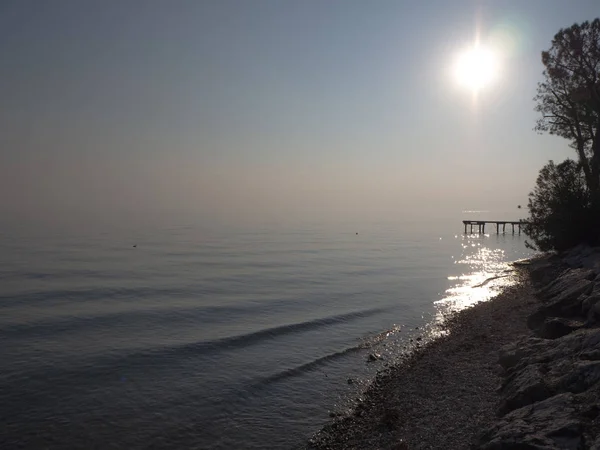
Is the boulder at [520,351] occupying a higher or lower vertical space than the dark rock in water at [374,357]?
higher

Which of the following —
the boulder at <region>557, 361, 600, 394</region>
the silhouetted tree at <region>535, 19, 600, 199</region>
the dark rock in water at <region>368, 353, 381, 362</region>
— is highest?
the silhouetted tree at <region>535, 19, 600, 199</region>

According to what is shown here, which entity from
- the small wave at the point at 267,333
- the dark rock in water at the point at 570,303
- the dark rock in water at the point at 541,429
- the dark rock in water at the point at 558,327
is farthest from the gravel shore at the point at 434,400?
the small wave at the point at 267,333

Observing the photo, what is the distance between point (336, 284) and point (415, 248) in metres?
34.5

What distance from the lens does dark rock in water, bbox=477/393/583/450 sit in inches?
251

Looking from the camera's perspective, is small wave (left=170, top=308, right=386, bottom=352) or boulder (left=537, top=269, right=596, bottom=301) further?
small wave (left=170, top=308, right=386, bottom=352)

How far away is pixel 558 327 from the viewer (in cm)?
1344

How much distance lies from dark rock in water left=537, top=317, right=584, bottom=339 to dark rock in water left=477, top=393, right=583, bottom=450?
6229mm

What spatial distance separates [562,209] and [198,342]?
2762 centimetres

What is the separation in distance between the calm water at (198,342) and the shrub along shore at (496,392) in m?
1.43

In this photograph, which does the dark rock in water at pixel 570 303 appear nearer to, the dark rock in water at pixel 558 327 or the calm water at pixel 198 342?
the dark rock in water at pixel 558 327

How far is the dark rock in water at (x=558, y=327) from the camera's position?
12945mm

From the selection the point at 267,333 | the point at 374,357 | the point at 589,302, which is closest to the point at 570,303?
the point at 589,302

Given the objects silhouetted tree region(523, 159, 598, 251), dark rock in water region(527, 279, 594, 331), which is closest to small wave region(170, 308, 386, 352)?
dark rock in water region(527, 279, 594, 331)

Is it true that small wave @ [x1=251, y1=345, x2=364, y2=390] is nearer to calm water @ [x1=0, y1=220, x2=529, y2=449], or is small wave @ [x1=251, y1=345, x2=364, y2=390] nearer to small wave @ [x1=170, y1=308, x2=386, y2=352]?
calm water @ [x1=0, y1=220, x2=529, y2=449]
